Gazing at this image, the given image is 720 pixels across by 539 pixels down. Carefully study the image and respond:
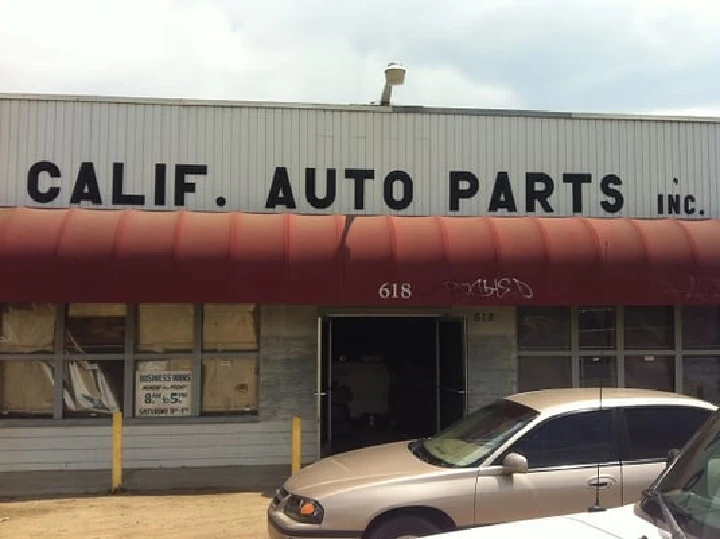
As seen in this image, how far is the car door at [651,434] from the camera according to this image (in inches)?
221

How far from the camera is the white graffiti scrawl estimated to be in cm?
967

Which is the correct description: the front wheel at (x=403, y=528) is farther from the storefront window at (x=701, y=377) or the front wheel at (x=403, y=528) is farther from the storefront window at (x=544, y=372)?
the storefront window at (x=701, y=377)

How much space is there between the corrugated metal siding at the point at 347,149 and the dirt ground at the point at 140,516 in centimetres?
431

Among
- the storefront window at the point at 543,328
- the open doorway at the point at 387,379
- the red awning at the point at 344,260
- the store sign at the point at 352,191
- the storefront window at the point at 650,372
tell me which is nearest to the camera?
the red awning at the point at 344,260

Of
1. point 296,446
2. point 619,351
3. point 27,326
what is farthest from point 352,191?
point 27,326

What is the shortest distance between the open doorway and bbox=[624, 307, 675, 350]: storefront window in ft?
9.72

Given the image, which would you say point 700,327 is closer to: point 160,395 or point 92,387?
point 160,395

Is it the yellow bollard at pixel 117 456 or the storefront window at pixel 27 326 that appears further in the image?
the storefront window at pixel 27 326

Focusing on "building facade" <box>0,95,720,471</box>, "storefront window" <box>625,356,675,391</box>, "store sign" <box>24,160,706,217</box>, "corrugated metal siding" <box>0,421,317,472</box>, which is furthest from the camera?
"storefront window" <box>625,356,675,391</box>

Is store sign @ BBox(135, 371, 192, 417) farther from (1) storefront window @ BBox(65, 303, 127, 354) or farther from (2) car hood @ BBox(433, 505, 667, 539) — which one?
(2) car hood @ BBox(433, 505, 667, 539)

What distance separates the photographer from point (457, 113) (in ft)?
37.2

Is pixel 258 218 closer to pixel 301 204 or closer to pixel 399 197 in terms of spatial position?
pixel 301 204

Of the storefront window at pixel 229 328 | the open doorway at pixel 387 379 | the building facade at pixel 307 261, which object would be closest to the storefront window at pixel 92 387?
the building facade at pixel 307 261

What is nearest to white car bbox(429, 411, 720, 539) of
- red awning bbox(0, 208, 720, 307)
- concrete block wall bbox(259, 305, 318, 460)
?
red awning bbox(0, 208, 720, 307)
